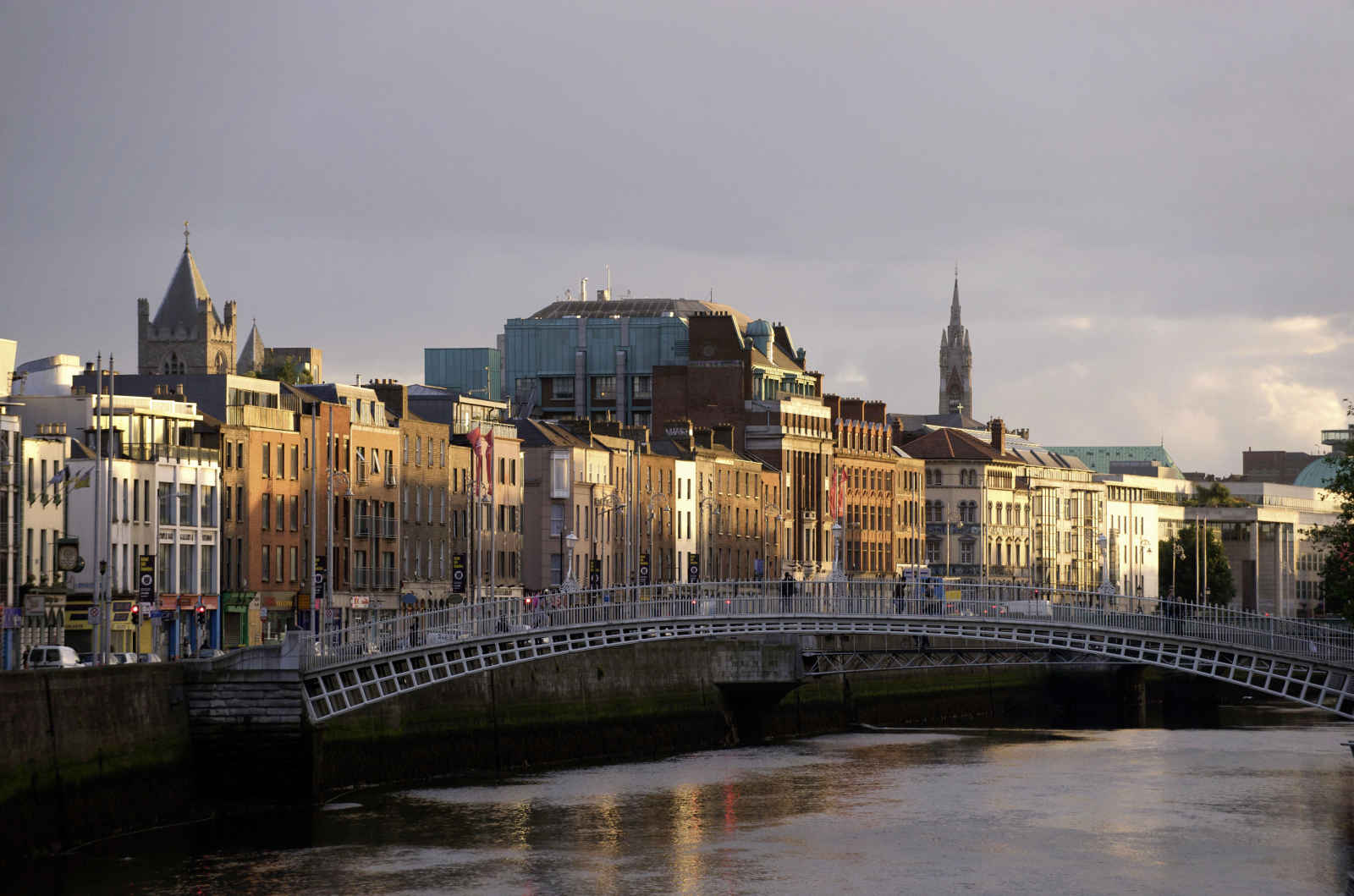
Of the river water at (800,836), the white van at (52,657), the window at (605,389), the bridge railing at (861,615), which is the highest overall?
the window at (605,389)

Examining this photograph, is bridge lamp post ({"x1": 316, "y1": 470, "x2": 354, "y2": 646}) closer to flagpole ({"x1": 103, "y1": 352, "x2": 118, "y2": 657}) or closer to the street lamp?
flagpole ({"x1": 103, "y1": 352, "x2": 118, "y2": 657})

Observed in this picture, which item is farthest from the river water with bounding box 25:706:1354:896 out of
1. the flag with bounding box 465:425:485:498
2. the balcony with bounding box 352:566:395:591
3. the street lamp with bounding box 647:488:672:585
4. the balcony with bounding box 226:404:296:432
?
the street lamp with bounding box 647:488:672:585

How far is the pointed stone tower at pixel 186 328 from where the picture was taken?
607 ft

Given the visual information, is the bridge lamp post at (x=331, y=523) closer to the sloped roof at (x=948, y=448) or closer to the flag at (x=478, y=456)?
the flag at (x=478, y=456)

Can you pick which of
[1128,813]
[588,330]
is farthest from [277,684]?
[588,330]

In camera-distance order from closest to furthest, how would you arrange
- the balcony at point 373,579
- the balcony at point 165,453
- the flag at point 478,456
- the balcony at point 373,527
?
1. the balcony at point 165,453
2. the flag at point 478,456
3. the balcony at point 373,579
4. the balcony at point 373,527

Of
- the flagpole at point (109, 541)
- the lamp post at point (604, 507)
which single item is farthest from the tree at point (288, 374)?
the flagpole at point (109, 541)

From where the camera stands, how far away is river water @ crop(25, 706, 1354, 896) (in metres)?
56.5

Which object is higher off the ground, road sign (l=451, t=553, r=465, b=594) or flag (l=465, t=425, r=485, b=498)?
flag (l=465, t=425, r=485, b=498)

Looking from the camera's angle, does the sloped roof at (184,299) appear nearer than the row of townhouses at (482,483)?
No

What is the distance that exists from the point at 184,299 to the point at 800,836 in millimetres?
129406

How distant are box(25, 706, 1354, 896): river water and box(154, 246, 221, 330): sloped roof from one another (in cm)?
10882

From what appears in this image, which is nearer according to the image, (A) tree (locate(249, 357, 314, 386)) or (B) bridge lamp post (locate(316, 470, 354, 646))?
(B) bridge lamp post (locate(316, 470, 354, 646))

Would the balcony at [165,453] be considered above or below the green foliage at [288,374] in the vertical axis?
below
